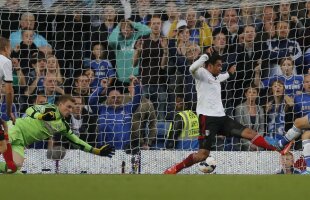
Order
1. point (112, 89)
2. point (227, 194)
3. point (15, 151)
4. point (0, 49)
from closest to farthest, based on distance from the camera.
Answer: point (227, 194) → point (0, 49) → point (15, 151) → point (112, 89)

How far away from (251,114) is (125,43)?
186cm

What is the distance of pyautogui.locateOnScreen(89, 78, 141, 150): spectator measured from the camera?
1155 centimetres

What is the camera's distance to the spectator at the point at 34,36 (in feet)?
38.8

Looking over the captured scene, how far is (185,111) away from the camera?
11.4 metres

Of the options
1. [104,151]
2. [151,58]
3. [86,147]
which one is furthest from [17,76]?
[104,151]

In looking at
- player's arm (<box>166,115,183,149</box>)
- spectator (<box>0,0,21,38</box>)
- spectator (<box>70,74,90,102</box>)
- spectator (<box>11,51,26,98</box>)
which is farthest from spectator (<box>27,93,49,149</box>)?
player's arm (<box>166,115,183,149</box>)

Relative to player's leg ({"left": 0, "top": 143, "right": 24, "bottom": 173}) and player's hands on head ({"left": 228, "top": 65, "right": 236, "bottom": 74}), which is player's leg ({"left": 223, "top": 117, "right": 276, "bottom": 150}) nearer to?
player's hands on head ({"left": 228, "top": 65, "right": 236, "bottom": 74})

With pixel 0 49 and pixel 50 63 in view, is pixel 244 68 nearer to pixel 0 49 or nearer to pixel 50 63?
pixel 50 63

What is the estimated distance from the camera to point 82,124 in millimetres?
11672

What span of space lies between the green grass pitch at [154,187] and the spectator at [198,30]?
6299 mm

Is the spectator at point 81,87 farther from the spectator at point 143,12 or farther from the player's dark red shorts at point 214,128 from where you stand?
the player's dark red shorts at point 214,128

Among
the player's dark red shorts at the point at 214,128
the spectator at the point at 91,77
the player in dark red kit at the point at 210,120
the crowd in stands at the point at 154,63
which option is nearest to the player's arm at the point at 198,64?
the player in dark red kit at the point at 210,120

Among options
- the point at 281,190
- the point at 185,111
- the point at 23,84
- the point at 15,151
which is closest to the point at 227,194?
the point at 281,190

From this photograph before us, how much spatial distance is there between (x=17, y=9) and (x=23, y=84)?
988 millimetres
